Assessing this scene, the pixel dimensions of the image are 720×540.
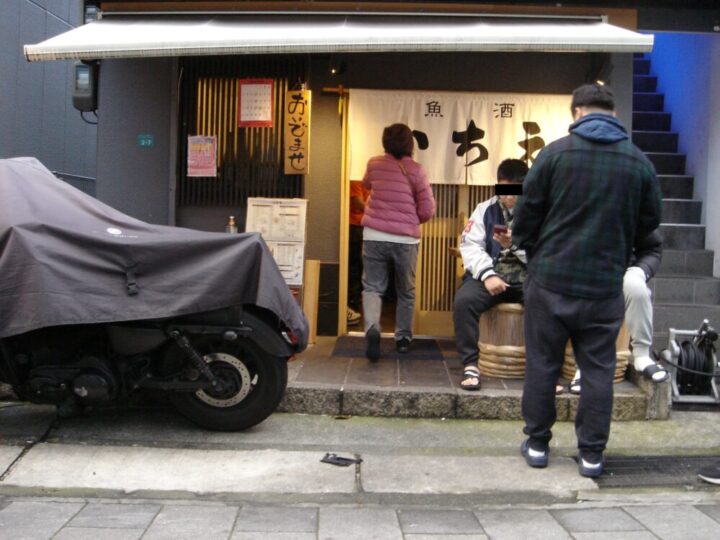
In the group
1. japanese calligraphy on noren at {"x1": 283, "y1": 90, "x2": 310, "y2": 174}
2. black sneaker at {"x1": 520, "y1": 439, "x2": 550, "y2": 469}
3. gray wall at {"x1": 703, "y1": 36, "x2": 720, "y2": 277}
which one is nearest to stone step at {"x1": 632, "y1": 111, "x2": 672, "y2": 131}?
gray wall at {"x1": 703, "y1": 36, "x2": 720, "y2": 277}

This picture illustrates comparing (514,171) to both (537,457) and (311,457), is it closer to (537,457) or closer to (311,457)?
(537,457)

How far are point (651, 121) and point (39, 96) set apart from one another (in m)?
9.48

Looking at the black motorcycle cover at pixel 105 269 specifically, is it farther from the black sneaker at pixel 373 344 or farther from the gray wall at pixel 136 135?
the gray wall at pixel 136 135

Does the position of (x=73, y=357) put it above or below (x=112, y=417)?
above

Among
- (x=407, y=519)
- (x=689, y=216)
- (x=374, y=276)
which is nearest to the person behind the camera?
(x=407, y=519)

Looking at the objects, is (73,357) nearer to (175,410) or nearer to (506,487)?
(175,410)

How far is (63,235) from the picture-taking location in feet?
16.1

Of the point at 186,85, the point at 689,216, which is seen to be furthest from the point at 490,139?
the point at 186,85

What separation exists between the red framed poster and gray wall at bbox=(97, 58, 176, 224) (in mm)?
690

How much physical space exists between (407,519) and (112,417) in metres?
2.66

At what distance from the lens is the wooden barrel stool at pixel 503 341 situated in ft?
19.7

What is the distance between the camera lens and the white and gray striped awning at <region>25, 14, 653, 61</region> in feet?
18.9

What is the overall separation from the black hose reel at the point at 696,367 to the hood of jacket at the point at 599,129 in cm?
251

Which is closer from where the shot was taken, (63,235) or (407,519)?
(407,519)
